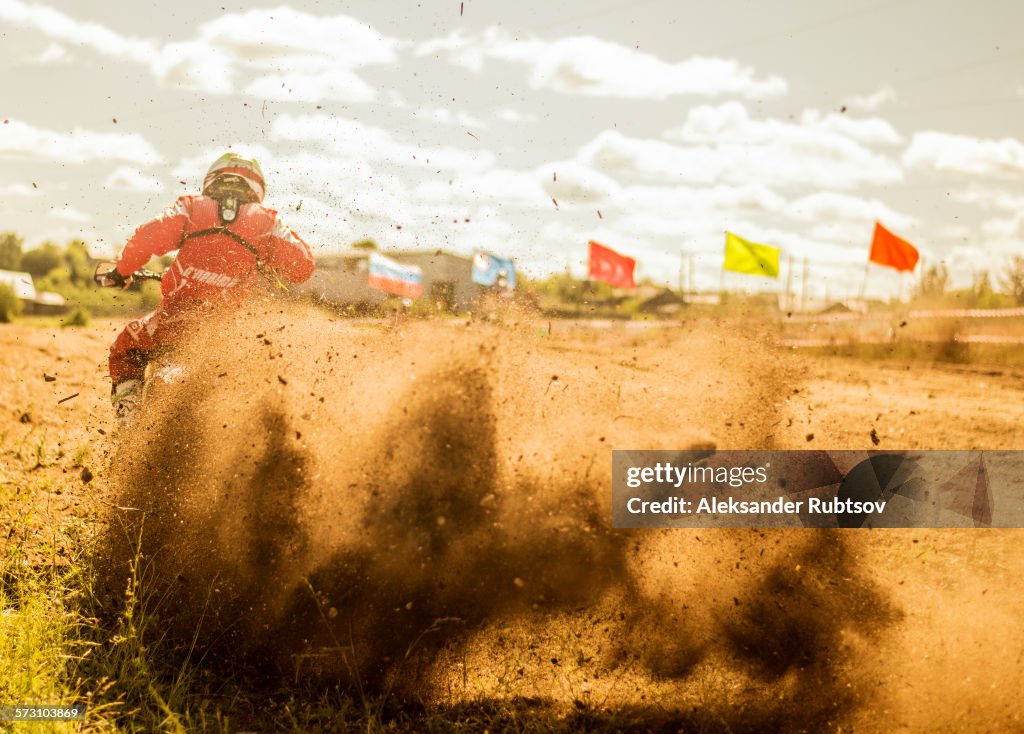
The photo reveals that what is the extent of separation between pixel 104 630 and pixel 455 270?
36.4 m

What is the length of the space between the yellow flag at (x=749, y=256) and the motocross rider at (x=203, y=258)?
15687mm

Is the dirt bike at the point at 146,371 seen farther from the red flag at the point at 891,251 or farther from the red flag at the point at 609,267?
the red flag at the point at 609,267

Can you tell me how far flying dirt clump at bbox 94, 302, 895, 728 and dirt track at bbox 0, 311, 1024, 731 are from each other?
11 millimetres

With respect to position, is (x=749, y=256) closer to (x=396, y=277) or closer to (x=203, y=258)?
(x=396, y=277)

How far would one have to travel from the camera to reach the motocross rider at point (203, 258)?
5.48 metres

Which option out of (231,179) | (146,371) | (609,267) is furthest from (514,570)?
(609,267)

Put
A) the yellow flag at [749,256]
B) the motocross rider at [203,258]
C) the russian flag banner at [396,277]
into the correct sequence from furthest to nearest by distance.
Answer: the yellow flag at [749,256], the russian flag banner at [396,277], the motocross rider at [203,258]

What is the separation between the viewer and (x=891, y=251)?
60.4ft

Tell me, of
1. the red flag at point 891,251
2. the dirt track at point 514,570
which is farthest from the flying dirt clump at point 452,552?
the red flag at point 891,251

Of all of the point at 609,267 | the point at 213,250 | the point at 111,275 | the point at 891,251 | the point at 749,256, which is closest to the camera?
the point at 213,250

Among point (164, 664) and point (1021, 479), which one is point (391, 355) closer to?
point (164, 664)

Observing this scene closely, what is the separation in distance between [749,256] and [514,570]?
17.3m

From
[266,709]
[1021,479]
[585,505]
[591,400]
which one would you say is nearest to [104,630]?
[266,709]

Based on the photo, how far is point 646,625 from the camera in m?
4.23
